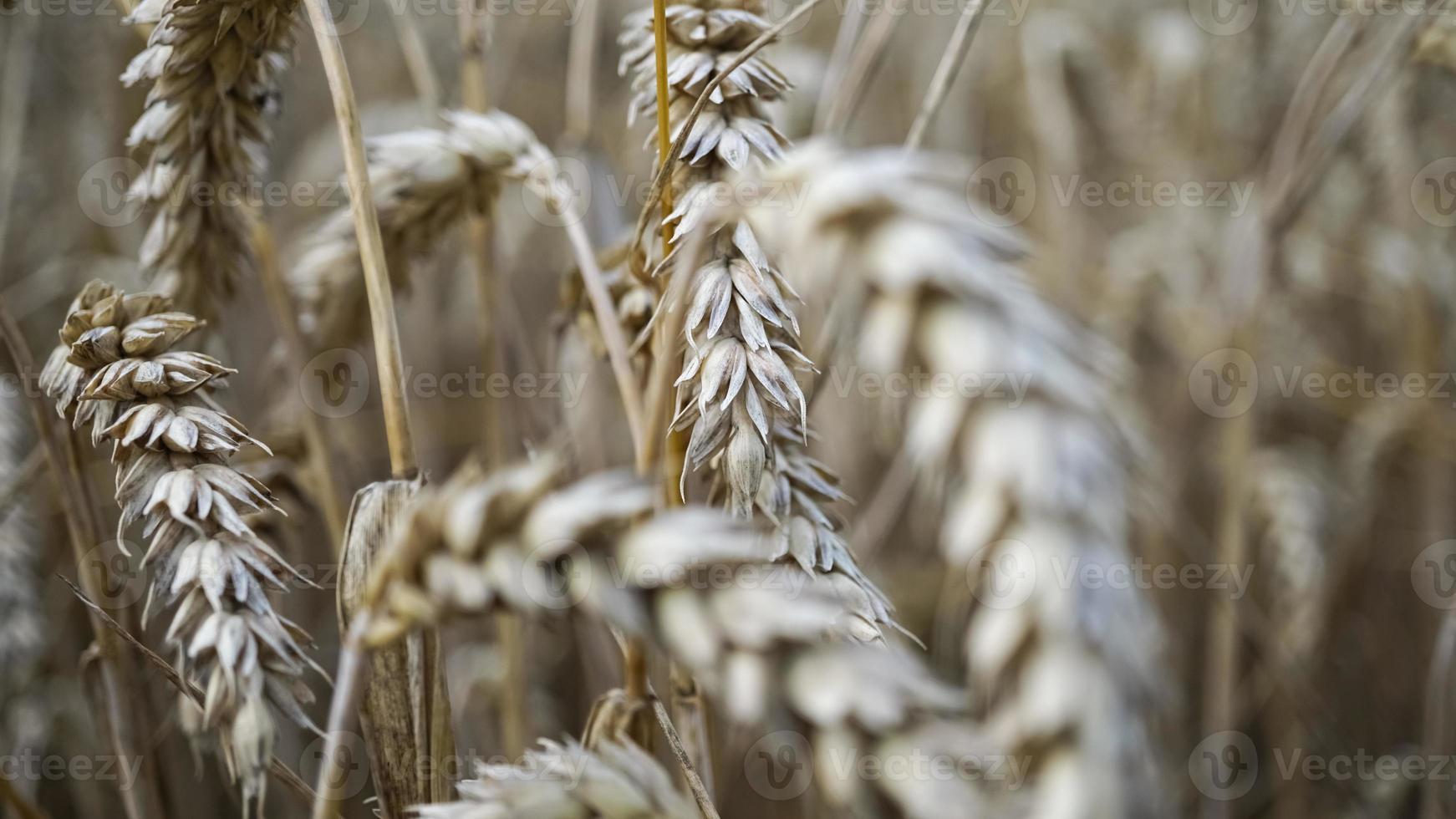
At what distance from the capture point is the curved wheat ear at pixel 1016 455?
0.38 m

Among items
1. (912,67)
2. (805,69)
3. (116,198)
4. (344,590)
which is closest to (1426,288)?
(805,69)

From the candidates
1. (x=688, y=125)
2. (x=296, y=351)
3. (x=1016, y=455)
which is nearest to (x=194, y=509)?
(x=296, y=351)

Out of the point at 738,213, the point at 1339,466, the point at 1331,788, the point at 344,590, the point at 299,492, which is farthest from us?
the point at 1339,466

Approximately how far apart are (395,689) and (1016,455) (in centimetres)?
58

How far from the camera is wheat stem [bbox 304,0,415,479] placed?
73 cm

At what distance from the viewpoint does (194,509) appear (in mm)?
695

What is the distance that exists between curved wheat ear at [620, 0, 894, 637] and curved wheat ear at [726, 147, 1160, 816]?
0.53ft

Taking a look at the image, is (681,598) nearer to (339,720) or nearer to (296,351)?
(339,720)

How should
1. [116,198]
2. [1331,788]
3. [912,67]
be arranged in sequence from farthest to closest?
[912,67] < [116,198] < [1331,788]

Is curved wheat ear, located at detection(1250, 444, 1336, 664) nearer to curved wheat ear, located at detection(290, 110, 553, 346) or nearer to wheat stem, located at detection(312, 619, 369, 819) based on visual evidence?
curved wheat ear, located at detection(290, 110, 553, 346)

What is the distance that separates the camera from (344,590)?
75cm

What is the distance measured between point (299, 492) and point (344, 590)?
0.42 metres

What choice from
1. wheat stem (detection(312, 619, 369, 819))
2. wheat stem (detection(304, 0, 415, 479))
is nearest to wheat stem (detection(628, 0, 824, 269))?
wheat stem (detection(304, 0, 415, 479))

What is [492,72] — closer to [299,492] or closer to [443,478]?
[443,478]
